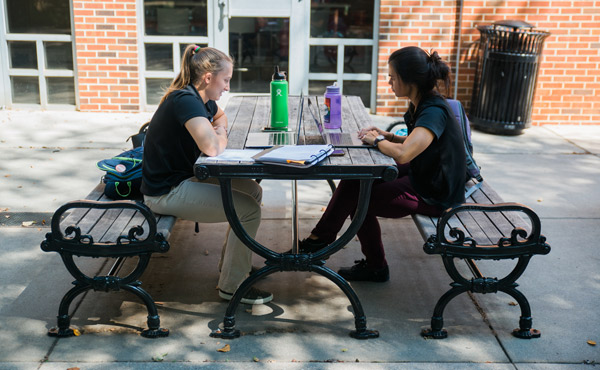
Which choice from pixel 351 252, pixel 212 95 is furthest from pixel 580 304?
pixel 212 95

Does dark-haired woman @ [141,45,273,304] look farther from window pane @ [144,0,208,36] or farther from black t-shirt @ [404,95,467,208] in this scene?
window pane @ [144,0,208,36]

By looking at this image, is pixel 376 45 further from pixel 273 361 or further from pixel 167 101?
pixel 273 361

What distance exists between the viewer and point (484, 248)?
3686 millimetres

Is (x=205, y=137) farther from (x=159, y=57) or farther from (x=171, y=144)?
(x=159, y=57)

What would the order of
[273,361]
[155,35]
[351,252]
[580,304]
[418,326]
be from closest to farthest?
[273,361]
[418,326]
[580,304]
[351,252]
[155,35]

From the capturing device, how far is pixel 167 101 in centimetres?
389

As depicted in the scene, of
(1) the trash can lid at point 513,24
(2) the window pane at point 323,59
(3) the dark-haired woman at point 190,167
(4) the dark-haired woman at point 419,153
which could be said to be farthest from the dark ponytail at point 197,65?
(2) the window pane at point 323,59

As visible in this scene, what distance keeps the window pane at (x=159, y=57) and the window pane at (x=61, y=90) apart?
1018mm

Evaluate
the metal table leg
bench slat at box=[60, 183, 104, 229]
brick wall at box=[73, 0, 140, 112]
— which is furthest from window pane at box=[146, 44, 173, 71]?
the metal table leg

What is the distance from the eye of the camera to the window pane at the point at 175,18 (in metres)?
8.67

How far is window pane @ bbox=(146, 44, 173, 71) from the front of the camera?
28.8 ft

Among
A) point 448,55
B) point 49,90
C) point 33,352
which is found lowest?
point 33,352

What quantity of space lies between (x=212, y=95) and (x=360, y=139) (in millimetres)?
893

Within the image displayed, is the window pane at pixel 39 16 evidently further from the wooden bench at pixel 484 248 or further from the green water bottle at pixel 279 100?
the wooden bench at pixel 484 248
